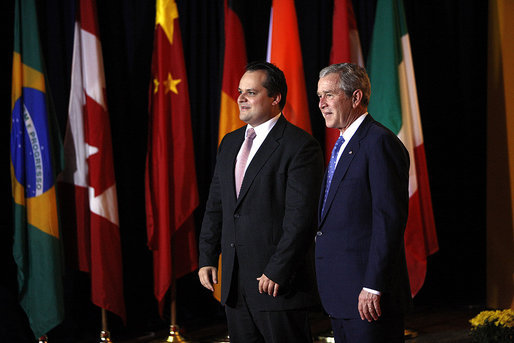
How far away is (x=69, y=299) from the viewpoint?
13.8ft

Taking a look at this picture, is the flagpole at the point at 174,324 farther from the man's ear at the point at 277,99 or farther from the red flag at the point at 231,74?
the man's ear at the point at 277,99

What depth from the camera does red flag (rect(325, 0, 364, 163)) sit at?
4207mm

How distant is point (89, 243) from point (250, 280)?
1811 mm

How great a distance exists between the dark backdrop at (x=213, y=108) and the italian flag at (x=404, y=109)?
2.44ft

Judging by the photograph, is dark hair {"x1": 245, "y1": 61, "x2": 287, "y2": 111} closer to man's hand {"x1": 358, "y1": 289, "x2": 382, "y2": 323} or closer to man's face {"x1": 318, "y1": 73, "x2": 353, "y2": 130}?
man's face {"x1": 318, "y1": 73, "x2": 353, "y2": 130}

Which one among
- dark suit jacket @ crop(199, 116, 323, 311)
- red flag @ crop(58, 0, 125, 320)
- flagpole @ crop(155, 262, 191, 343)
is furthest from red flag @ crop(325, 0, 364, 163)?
dark suit jacket @ crop(199, 116, 323, 311)

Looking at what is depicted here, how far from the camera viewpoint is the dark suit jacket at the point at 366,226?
6.47 feet

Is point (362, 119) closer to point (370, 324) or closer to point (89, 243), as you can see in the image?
point (370, 324)

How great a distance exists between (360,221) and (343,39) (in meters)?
2.46

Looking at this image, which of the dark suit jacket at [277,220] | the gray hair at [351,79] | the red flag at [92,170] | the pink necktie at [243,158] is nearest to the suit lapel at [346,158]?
the gray hair at [351,79]

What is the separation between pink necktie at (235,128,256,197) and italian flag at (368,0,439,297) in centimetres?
182

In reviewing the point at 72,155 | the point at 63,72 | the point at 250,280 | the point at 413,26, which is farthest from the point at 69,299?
the point at 413,26

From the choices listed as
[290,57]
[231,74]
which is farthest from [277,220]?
[290,57]

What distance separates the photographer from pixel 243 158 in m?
2.52
